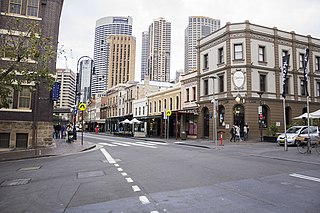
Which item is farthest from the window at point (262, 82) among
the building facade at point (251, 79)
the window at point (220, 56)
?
the window at point (220, 56)

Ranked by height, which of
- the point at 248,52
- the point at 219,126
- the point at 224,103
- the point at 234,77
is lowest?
the point at 219,126

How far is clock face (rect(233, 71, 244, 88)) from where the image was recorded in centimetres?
2816

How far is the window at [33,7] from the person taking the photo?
20.3 meters

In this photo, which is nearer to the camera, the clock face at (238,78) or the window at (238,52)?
the clock face at (238,78)

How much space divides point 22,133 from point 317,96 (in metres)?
34.0

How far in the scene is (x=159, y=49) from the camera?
500 ft

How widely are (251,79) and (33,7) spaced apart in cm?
2260

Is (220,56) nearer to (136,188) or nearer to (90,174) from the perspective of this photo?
(90,174)

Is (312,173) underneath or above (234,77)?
underneath

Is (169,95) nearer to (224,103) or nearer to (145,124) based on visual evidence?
(145,124)

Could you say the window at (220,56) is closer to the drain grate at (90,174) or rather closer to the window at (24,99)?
the window at (24,99)

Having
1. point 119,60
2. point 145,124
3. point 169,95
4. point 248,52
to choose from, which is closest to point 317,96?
point 248,52

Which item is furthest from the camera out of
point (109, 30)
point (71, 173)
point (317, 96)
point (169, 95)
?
point (109, 30)

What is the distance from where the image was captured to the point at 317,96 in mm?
32750
